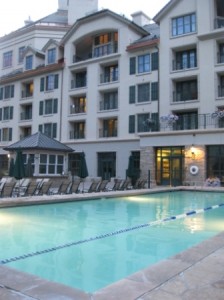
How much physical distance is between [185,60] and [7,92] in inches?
839

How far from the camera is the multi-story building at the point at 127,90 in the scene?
26.8m

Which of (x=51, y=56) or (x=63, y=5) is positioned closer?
(x=51, y=56)

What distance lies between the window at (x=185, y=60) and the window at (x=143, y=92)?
2.84 metres

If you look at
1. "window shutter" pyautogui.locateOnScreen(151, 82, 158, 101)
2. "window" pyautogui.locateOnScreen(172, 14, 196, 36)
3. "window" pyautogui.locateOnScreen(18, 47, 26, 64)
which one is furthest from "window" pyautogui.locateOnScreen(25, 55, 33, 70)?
"window" pyautogui.locateOnScreen(172, 14, 196, 36)

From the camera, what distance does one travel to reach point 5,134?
39.5m

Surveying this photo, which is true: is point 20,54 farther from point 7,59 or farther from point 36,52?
point 36,52

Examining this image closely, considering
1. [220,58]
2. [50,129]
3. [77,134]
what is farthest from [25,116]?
[220,58]

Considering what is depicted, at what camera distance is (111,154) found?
31.9m

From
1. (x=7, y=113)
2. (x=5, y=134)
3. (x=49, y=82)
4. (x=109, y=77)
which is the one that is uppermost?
(x=49, y=82)

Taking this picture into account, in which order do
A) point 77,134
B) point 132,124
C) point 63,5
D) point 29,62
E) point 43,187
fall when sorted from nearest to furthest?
point 43,187, point 132,124, point 77,134, point 29,62, point 63,5

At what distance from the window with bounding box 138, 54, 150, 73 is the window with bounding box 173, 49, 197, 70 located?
2.49 metres

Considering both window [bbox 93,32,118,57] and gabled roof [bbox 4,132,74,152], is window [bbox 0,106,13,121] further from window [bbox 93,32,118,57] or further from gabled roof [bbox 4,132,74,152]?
gabled roof [bbox 4,132,74,152]

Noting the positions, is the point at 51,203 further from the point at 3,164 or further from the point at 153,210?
the point at 3,164

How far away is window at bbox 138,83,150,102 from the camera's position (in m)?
30.0
